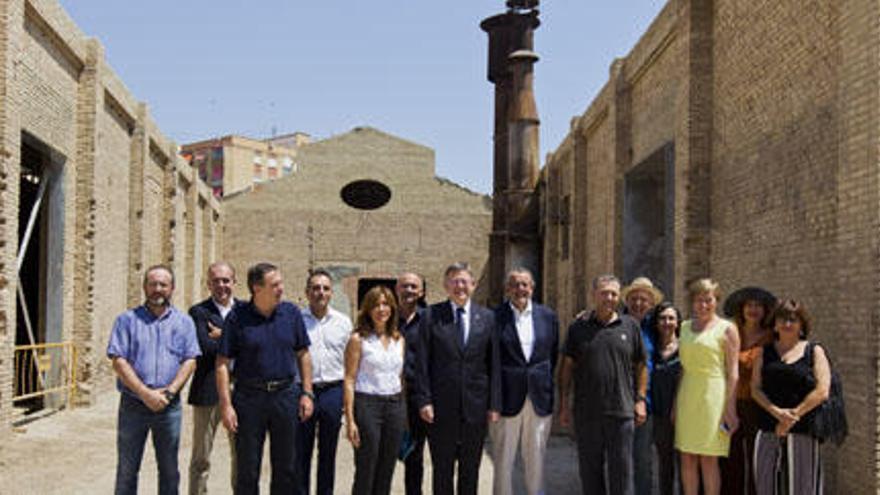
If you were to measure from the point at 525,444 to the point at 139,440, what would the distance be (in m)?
2.48

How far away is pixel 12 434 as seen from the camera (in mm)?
10234

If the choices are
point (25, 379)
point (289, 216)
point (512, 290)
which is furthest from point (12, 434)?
point (289, 216)

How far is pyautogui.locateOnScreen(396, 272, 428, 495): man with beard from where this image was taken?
20.2ft

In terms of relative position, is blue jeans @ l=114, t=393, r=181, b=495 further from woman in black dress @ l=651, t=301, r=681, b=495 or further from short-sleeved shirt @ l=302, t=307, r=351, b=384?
woman in black dress @ l=651, t=301, r=681, b=495

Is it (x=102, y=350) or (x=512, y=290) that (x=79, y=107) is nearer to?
Answer: (x=102, y=350)

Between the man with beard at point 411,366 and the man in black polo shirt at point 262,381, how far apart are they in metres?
0.70

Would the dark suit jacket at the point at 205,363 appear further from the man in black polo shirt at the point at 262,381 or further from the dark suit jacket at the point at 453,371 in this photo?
the dark suit jacket at the point at 453,371

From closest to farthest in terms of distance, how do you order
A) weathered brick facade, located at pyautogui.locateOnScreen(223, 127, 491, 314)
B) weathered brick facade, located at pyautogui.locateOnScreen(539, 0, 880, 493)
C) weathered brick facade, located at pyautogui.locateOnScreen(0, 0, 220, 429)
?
weathered brick facade, located at pyautogui.locateOnScreen(539, 0, 880, 493) → weathered brick facade, located at pyautogui.locateOnScreen(0, 0, 220, 429) → weathered brick facade, located at pyautogui.locateOnScreen(223, 127, 491, 314)

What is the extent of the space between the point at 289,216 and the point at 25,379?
54.5 ft

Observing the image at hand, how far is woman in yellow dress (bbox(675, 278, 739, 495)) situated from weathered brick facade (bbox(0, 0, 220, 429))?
24.5 feet

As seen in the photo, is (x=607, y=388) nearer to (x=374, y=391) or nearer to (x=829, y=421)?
(x=829, y=421)

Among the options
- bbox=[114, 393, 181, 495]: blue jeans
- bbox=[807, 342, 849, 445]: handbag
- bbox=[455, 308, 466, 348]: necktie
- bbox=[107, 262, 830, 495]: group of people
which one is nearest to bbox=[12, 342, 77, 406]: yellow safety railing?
bbox=[114, 393, 181, 495]: blue jeans

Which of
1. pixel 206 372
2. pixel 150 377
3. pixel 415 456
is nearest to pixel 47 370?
pixel 206 372

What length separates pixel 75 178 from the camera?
45.2 ft
